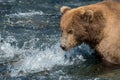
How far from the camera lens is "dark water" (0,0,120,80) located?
33.2 ft

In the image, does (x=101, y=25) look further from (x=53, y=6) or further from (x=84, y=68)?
(x=53, y=6)

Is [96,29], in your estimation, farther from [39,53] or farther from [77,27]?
[39,53]

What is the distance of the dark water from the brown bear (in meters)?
0.43

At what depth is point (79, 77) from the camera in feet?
32.6

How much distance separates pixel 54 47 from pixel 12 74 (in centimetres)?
207

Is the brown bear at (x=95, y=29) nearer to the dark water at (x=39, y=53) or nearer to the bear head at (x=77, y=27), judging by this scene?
the bear head at (x=77, y=27)

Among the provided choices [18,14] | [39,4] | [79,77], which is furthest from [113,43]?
[39,4]

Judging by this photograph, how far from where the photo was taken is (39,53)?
11586mm

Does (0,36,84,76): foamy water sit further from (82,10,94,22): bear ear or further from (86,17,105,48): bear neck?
(82,10,94,22): bear ear

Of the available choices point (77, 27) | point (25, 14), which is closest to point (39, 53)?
point (77, 27)

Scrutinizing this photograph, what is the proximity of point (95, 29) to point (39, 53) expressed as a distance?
1774mm

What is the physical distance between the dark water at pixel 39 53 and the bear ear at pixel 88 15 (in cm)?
105

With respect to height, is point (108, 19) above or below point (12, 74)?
above

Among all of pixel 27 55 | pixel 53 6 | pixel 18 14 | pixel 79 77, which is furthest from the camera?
pixel 53 6
